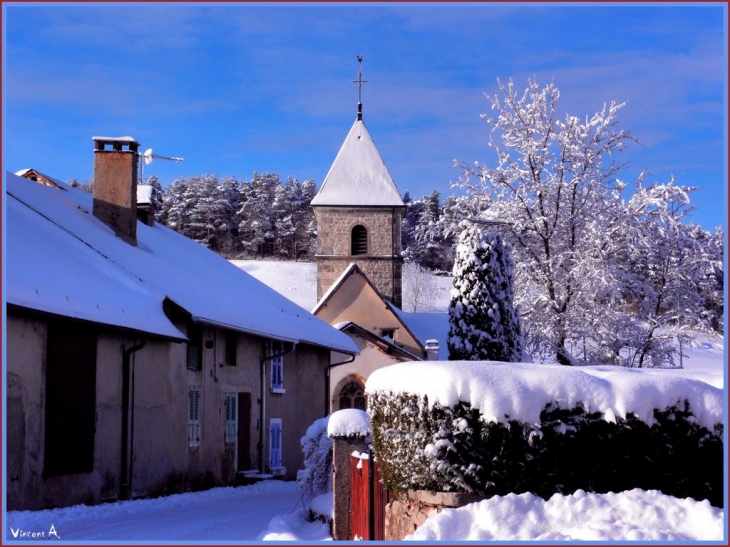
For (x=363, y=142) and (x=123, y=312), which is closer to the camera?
(x=123, y=312)

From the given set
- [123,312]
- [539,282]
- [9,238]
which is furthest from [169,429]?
[539,282]

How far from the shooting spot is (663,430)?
7.76 metres

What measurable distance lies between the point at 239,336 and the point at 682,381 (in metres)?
15.0

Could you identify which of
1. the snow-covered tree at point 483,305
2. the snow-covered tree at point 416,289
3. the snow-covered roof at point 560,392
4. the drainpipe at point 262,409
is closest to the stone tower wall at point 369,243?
the drainpipe at point 262,409

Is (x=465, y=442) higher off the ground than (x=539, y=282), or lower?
lower

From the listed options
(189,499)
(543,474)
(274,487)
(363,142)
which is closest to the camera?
(543,474)

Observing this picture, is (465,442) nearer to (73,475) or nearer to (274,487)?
(73,475)

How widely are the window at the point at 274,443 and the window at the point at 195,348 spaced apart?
469 centimetres

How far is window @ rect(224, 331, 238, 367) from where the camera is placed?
21.2 metres

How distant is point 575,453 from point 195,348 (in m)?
12.9

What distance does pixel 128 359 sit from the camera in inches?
635

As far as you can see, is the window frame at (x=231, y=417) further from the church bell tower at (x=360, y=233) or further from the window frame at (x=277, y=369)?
the church bell tower at (x=360, y=233)

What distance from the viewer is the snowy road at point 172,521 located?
11648 mm

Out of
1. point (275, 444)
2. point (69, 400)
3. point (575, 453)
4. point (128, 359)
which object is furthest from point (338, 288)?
point (575, 453)
